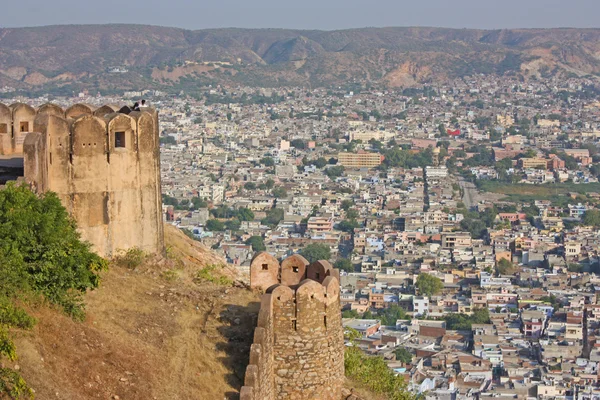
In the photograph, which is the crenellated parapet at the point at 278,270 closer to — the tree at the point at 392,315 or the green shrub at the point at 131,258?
the green shrub at the point at 131,258

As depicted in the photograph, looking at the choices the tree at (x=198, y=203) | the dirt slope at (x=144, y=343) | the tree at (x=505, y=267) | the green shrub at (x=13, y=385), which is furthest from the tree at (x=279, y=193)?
the green shrub at (x=13, y=385)

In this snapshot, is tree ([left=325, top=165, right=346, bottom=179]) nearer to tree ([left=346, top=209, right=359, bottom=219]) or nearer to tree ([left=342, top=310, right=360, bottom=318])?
tree ([left=346, top=209, right=359, bottom=219])

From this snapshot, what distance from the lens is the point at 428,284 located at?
46719mm

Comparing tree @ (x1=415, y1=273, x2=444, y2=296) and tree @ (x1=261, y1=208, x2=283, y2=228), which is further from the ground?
tree @ (x1=261, y1=208, x2=283, y2=228)

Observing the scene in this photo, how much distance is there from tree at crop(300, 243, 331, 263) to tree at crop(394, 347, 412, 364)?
16.1 meters

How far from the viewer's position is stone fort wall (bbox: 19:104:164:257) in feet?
30.2

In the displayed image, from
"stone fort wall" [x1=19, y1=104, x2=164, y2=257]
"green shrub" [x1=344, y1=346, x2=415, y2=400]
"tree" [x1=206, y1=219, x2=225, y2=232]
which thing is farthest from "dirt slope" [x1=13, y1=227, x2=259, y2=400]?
"tree" [x1=206, y1=219, x2=225, y2=232]

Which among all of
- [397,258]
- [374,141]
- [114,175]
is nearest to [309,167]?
[374,141]

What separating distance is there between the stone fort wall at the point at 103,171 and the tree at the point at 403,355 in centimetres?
2510

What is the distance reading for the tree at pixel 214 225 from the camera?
2474 inches

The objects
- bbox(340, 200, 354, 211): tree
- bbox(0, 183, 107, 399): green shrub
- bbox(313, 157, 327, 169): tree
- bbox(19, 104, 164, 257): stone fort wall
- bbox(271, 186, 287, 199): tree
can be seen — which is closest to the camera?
bbox(0, 183, 107, 399): green shrub

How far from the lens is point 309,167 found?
89.4 m

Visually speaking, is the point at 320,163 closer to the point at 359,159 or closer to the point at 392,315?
the point at 359,159

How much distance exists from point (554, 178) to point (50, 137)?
76.7 meters
